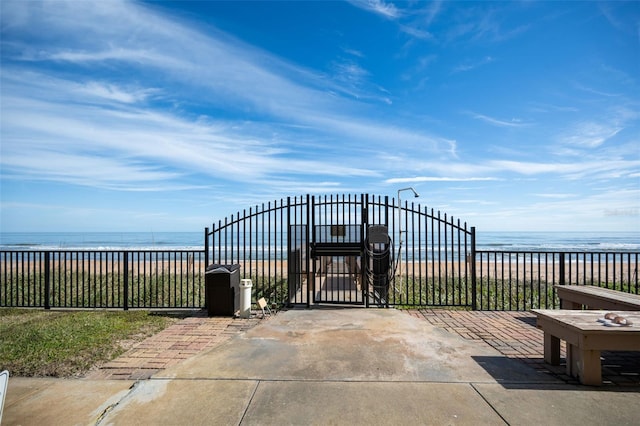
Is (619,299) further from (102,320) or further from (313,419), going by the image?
(102,320)

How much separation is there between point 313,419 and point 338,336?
252 centimetres

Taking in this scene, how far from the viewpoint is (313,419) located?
3002mm

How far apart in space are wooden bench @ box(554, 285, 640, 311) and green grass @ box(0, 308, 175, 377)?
282 inches

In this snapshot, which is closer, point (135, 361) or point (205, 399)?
point (205, 399)

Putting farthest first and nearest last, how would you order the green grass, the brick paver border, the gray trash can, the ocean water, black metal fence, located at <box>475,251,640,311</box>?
the ocean water → black metal fence, located at <box>475,251,640,311</box> → the gray trash can → the green grass → the brick paver border

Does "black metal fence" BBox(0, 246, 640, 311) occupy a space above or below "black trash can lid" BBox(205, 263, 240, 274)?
below

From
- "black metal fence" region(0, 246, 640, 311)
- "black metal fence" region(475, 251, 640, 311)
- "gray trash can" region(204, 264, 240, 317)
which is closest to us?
"gray trash can" region(204, 264, 240, 317)

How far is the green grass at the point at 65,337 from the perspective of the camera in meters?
4.34

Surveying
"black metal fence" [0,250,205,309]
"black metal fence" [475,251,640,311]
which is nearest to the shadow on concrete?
"black metal fence" [475,251,640,311]

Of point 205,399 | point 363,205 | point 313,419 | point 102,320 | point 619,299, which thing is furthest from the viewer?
point 363,205

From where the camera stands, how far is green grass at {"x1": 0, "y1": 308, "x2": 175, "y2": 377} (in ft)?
14.2

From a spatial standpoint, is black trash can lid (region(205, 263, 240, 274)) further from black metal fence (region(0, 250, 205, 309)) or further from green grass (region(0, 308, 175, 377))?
green grass (region(0, 308, 175, 377))

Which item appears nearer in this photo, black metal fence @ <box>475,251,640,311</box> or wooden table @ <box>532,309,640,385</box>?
wooden table @ <box>532,309,640,385</box>

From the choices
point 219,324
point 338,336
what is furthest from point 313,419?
point 219,324
